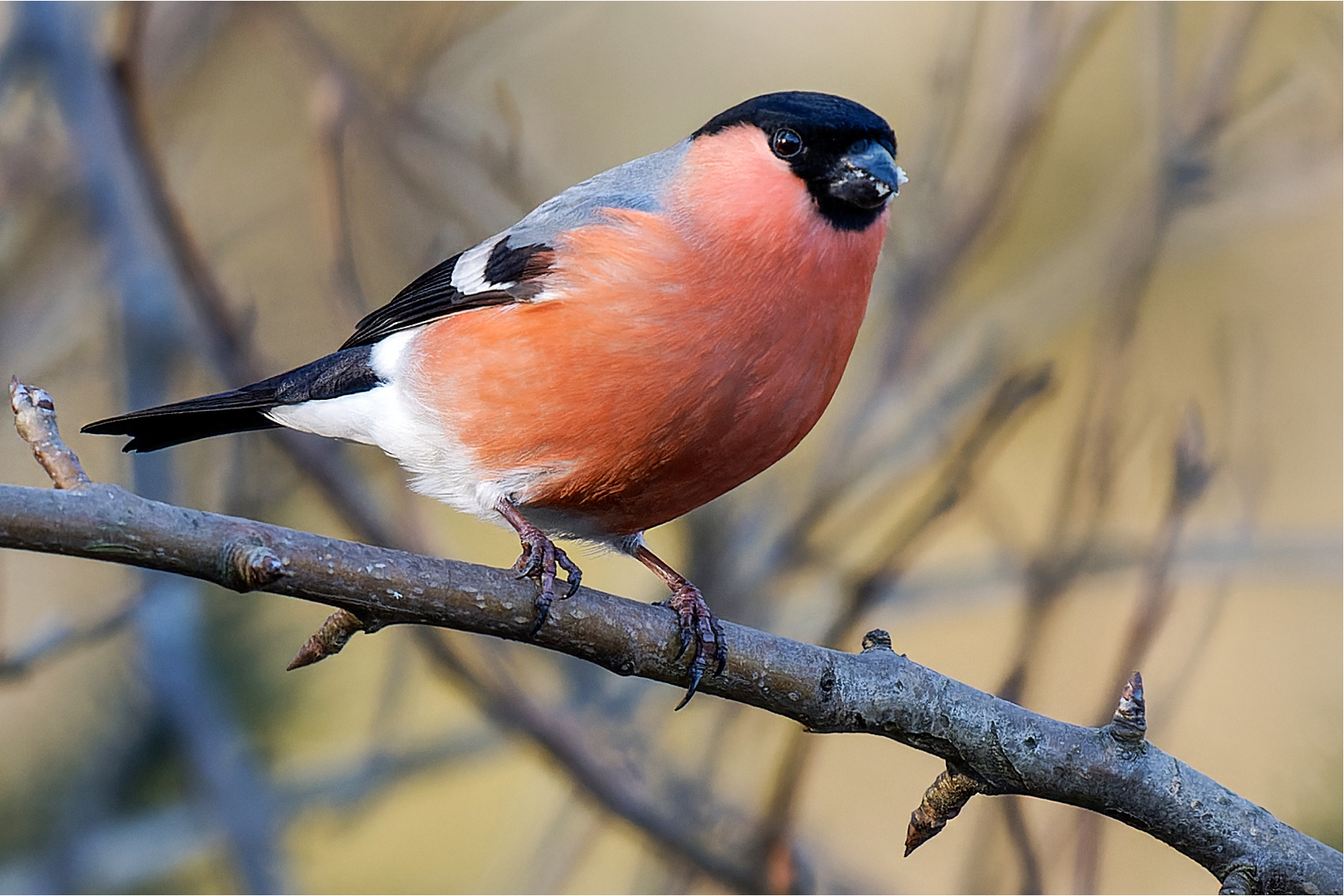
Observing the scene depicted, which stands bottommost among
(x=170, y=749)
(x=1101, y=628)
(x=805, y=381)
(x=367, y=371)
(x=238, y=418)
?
(x=170, y=749)

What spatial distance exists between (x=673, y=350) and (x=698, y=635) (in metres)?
0.57

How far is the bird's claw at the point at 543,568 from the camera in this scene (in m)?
1.96

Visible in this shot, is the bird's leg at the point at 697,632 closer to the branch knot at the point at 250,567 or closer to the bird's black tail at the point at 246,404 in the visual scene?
the branch knot at the point at 250,567

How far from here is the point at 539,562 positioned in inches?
87.8

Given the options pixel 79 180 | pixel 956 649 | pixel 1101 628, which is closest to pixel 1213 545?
pixel 1101 628

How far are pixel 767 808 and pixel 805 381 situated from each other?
3.02 feet

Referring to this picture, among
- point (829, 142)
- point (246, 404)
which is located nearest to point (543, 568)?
point (246, 404)

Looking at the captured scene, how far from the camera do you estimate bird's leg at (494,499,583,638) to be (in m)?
1.96

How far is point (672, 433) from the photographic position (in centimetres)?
240

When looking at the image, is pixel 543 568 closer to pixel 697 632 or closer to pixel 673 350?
pixel 697 632

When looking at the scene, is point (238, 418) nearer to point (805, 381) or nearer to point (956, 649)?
point (805, 381)

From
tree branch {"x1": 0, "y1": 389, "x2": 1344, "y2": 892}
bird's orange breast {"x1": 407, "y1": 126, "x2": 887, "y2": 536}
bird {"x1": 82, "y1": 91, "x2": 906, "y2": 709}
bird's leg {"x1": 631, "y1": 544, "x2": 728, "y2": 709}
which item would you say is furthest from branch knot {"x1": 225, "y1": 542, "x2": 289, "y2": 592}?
bird's orange breast {"x1": 407, "y1": 126, "x2": 887, "y2": 536}

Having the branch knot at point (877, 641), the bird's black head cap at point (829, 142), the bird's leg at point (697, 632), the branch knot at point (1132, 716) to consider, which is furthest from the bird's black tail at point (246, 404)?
the branch knot at point (1132, 716)

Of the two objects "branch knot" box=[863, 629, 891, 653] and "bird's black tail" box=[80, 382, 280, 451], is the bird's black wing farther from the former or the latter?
"branch knot" box=[863, 629, 891, 653]
